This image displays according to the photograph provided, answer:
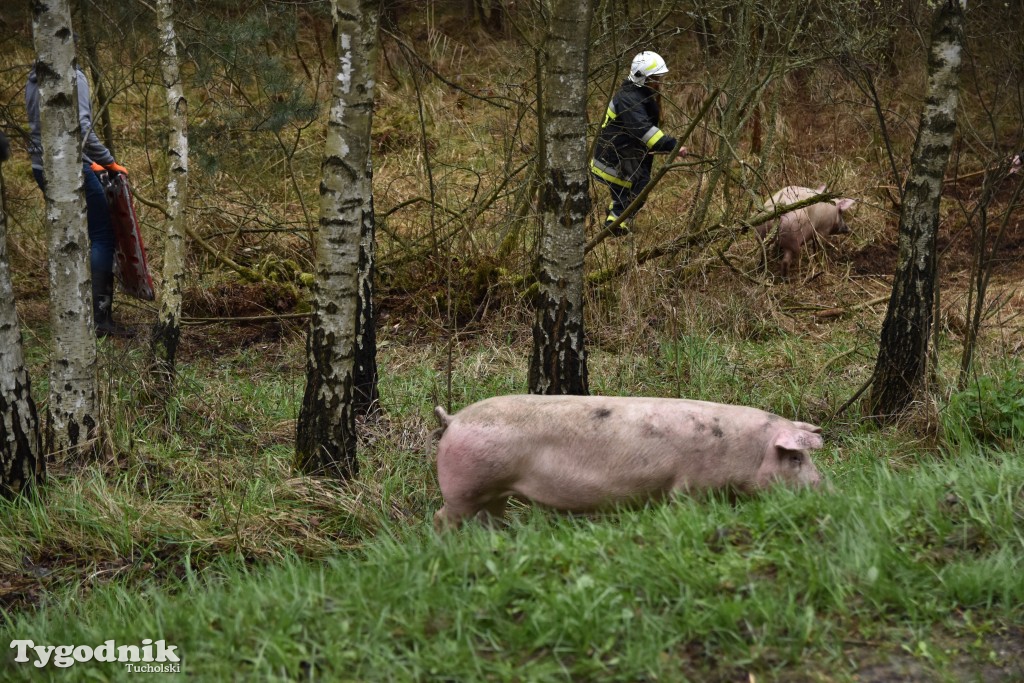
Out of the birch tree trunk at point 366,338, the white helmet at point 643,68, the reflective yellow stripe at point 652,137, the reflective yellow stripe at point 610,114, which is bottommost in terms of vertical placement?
the birch tree trunk at point 366,338

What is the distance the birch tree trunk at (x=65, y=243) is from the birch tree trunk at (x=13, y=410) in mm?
325

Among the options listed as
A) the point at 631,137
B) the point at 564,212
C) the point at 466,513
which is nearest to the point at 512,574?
the point at 466,513

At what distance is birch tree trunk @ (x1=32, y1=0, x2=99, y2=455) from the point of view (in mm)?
4832

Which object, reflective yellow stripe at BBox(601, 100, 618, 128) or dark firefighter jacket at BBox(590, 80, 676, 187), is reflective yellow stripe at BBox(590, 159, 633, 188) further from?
reflective yellow stripe at BBox(601, 100, 618, 128)

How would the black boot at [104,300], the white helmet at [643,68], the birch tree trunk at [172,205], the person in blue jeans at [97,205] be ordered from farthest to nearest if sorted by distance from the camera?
the white helmet at [643,68] → the black boot at [104,300] → the person in blue jeans at [97,205] → the birch tree trunk at [172,205]

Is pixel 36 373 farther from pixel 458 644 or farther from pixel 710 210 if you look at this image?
pixel 710 210

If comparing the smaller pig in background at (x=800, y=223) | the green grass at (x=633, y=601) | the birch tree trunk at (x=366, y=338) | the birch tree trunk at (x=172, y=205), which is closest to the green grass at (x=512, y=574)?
the green grass at (x=633, y=601)

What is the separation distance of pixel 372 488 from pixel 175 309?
95.9 inches

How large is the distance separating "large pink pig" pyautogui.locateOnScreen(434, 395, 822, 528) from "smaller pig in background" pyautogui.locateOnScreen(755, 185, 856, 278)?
4.70 metres

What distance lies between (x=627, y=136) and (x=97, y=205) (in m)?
4.62

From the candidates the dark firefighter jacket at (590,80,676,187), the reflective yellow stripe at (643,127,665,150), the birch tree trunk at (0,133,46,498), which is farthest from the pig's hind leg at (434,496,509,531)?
the reflective yellow stripe at (643,127,665,150)

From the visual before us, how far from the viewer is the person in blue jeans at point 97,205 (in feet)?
21.6

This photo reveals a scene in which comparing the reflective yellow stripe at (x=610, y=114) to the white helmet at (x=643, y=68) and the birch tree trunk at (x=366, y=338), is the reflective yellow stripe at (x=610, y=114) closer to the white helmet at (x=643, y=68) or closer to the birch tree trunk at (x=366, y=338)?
the white helmet at (x=643, y=68)

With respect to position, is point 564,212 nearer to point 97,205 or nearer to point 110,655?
point 110,655
